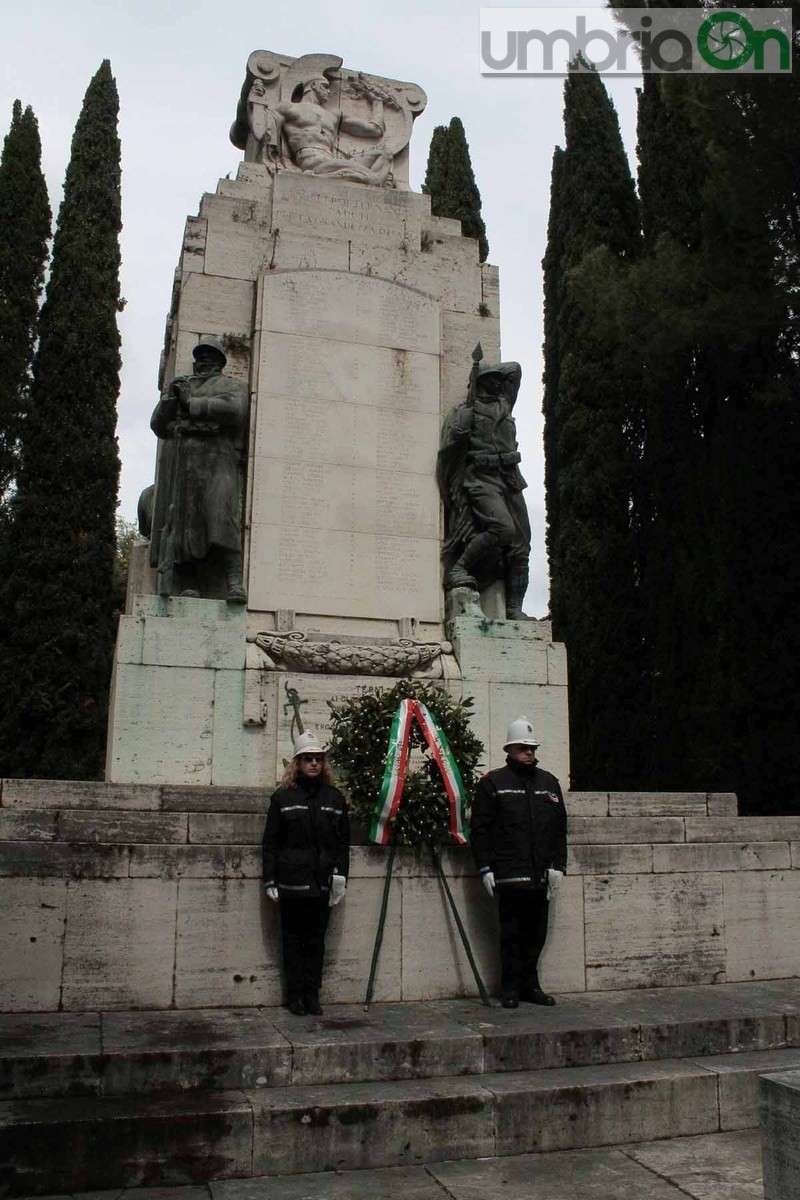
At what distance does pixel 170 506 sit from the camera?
9.23m

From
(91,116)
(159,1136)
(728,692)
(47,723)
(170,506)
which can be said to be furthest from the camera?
(91,116)

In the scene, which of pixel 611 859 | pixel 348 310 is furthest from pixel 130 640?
pixel 611 859

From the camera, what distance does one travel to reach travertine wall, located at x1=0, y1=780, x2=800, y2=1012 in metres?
6.16

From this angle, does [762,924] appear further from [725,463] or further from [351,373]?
[725,463]

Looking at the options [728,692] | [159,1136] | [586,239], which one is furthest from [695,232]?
[159,1136]

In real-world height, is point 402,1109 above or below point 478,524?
below

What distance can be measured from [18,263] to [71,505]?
601 cm

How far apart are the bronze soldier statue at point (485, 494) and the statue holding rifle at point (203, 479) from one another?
76.5 inches

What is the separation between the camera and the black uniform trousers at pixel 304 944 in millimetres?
6250

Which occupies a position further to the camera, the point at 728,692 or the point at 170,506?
the point at 728,692

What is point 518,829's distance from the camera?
21.5ft

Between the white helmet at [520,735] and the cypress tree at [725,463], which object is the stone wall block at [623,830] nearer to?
the white helmet at [520,735]

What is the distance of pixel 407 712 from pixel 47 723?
13.9 m

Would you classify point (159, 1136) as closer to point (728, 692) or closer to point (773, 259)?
point (728, 692)
